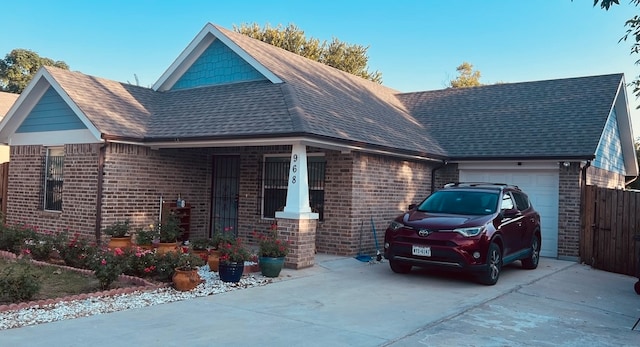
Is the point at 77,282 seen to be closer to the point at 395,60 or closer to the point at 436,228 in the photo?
the point at 436,228

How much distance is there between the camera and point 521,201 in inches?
436

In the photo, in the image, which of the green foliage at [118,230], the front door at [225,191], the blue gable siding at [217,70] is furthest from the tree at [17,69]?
the green foliage at [118,230]

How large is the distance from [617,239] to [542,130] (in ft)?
12.5

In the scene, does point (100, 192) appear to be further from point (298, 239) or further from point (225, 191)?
point (298, 239)

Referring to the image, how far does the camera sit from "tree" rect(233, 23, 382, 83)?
1426 inches

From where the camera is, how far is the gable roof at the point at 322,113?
1138 centimetres

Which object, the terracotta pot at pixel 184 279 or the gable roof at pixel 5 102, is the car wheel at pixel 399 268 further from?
the gable roof at pixel 5 102

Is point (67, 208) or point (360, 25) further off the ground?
point (360, 25)

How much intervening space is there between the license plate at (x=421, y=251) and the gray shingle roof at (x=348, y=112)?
106 inches

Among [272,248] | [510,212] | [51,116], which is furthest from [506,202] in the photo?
[51,116]

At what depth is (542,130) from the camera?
568 inches

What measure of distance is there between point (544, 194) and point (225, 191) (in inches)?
322

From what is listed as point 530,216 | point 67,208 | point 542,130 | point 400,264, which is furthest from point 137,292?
point 542,130

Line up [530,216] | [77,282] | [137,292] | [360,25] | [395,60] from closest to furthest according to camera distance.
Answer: [137,292], [77,282], [530,216], [360,25], [395,60]
